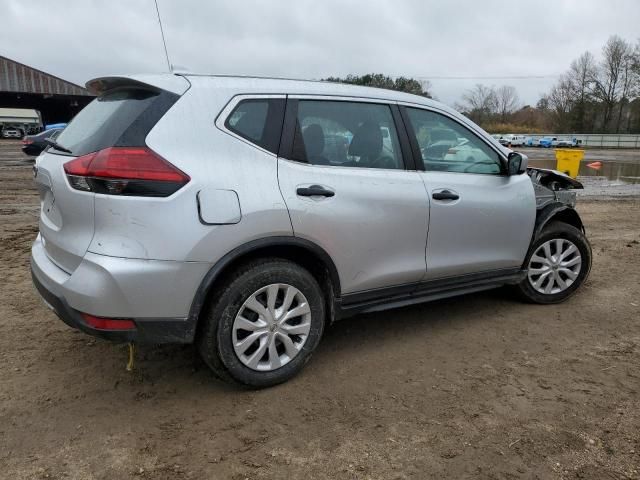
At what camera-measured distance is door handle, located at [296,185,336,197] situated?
Answer: 10.00 feet

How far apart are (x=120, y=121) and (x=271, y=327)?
142cm

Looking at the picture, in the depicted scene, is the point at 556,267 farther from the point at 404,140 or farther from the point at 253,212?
the point at 253,212

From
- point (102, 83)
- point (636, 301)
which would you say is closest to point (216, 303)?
point (102, 83)

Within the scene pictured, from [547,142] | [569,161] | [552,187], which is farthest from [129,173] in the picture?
[547,142]

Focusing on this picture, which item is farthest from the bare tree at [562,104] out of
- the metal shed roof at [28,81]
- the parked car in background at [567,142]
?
the metal shed roof at [28,81]

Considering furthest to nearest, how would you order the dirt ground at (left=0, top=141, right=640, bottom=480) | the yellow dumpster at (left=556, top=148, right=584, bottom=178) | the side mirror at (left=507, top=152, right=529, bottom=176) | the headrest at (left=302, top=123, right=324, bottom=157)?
the yellow dumpster at (left=556, top=148, right=584, bottom=178), the side mirror at (left=507, top=152, right=529, bottom=176), the headrest at (left=302, top=123, right=324, bottom=157), the dirt ground at (left=0, top=141, right=640, bottom=480)

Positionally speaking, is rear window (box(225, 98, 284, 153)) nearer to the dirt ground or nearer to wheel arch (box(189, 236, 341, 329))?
wheel arch (box(189, 236, 341, 329))

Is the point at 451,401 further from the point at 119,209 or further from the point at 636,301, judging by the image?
the point at 636,301

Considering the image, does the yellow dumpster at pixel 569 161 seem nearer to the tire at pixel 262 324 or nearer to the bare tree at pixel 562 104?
the tire at pixel 262 324

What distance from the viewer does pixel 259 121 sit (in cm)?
304

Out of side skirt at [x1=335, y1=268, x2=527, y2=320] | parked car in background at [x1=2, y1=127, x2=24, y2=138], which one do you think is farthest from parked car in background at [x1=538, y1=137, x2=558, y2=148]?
side skirt at [x1=335, y1=268, x2=527, y2=320]

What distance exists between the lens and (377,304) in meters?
3.53

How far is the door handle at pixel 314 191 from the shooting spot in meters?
3.05

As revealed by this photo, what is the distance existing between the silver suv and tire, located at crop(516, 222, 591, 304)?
0.70m
